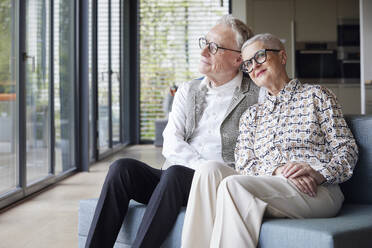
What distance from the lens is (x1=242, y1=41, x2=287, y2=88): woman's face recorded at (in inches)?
83.1

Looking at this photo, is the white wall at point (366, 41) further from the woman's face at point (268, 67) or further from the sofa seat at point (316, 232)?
the sofa seat at point (316, 232)

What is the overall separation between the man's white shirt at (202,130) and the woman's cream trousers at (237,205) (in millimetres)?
441

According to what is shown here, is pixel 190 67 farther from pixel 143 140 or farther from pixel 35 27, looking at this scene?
pixel 35 27

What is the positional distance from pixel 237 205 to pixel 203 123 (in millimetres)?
737

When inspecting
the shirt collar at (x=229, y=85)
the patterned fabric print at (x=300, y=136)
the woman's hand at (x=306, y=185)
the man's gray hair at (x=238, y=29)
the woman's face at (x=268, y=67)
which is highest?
the man's gray hair at (x=238, y=29)

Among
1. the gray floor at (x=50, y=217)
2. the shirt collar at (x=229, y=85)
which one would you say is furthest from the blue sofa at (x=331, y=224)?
the gray floor at (x=50, y=217)

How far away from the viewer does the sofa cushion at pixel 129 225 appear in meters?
1.90

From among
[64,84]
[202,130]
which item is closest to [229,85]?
[202,130]

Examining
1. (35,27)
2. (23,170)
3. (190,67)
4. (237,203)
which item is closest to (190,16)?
(190,67)

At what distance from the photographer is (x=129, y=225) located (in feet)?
6.73

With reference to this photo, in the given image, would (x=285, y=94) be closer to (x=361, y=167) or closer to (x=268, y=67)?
(x=268, y=67)

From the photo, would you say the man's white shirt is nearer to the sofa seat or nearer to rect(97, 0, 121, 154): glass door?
the sofa seat

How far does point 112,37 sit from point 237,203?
626 centimetres

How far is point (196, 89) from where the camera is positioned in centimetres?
240
